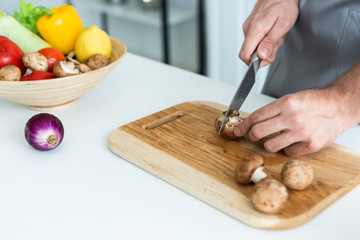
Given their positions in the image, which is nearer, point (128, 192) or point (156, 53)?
point (128, 192)

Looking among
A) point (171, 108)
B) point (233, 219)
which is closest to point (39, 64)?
point (171, 108)

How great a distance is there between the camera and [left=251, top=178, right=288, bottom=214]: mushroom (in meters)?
0.77

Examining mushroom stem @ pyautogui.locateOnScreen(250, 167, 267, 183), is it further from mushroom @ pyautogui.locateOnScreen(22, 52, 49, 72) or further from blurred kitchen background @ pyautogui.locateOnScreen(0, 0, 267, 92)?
blurred kitchen background @ pyautogui.locateOnScreen(0, 0, 267, 92)

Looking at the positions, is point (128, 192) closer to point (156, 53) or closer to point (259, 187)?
point (259, 187)

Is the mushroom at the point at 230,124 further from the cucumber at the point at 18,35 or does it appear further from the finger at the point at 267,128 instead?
the cucumber at the point at 18,35

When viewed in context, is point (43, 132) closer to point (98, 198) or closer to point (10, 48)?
point (98, 198)

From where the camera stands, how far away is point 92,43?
1309 mm

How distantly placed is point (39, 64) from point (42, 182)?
1.28ft

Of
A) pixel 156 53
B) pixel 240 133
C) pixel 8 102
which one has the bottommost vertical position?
pixel 156 53

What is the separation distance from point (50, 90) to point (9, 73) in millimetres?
111

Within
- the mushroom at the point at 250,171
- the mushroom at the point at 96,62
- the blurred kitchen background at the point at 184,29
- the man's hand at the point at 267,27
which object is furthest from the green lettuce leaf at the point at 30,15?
the blurred kitchen background at the point at 184,29

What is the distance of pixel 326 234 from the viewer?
0.78 meters

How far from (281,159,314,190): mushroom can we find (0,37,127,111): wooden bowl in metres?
0.58

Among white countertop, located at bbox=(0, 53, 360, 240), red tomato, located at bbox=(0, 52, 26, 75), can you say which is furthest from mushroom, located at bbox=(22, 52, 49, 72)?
white countertop, located at bbox=(0, 53, 360, 240)
